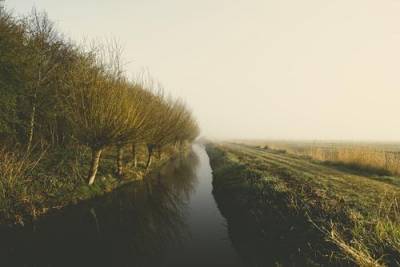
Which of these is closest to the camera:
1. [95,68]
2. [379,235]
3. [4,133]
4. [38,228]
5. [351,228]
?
[379,235]

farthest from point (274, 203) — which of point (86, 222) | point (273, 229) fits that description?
point (86, 222)

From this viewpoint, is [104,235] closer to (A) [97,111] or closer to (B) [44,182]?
(B) [44,182]

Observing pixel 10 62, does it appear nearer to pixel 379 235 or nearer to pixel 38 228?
pixel 38 228

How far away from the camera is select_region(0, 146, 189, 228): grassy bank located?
11.8 metres

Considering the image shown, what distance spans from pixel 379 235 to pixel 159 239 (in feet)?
24.9

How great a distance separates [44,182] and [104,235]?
595 cm

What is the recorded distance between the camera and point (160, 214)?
45.0 feet

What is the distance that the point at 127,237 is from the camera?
412 inches

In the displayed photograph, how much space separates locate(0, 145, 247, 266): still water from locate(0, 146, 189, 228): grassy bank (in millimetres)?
916

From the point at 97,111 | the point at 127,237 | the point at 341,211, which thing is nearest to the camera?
the point at 341,211

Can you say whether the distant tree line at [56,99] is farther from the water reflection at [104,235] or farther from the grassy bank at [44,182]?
the water reflection at [104,235]

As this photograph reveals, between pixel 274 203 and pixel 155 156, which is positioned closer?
pixel 274 203

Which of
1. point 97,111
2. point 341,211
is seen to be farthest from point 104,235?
point 341,211

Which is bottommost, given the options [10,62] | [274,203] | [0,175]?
[274,203]
